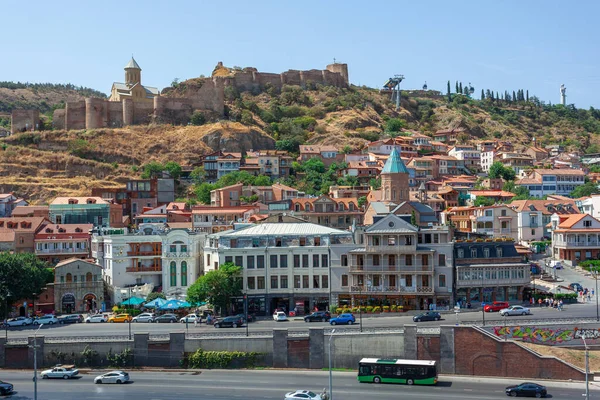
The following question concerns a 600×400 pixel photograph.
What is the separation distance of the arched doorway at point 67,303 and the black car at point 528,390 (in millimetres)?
40214

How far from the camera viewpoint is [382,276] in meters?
64.7

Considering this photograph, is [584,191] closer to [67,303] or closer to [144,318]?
[144,318]

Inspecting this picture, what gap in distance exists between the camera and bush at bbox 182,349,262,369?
51.6 metres

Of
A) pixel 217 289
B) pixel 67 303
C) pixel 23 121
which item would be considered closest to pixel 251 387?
pixel 217 289

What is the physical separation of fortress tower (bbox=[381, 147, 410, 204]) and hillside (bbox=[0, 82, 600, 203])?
46.4m

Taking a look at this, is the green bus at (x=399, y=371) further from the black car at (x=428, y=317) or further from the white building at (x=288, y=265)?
the white building at (x=288, y=265)

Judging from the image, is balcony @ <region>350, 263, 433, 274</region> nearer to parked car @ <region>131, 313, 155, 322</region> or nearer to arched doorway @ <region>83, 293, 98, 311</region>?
parked car @ <region>131, 313, 155, 322</region>

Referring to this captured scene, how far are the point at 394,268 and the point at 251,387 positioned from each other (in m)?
21.8

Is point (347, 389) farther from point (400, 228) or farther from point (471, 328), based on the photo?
point (400, 228)

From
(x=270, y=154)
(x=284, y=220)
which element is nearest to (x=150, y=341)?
(x=284, y=220)

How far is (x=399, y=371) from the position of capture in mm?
47219

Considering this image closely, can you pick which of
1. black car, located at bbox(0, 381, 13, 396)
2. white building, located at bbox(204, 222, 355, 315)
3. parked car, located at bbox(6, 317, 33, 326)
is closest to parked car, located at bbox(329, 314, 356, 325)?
white building, located at bbox(204, 222, 355, 315)

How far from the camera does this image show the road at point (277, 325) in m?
56.1

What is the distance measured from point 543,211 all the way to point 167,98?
75.1 metres
